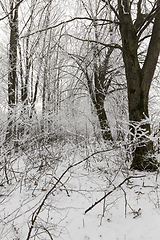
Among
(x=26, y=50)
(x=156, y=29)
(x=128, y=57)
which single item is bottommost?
(x=128, y=57)

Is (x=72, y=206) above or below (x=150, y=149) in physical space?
below

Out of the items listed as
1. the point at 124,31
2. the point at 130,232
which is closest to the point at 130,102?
the point at 124,31

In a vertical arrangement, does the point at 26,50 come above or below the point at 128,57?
above

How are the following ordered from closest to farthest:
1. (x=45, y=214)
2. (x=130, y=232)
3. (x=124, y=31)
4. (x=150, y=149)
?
(x=130, y=232) → (x=45, y=214) → (x=150, y=149) → (x=124, y=31)

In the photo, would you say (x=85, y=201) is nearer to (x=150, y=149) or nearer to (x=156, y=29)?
(x=150, y=149)

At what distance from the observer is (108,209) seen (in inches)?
72.9

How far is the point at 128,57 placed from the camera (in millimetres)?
3281

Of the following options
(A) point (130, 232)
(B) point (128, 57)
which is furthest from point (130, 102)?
(A) point (130, 232)

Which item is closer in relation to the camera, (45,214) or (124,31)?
(45,214)

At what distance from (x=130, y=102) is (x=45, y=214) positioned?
2328 mm

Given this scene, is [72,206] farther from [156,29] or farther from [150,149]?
[156,29]

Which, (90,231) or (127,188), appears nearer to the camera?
(90,231)

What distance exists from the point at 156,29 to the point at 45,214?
11.3ft

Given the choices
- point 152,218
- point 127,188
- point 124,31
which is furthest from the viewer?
point 124,31
